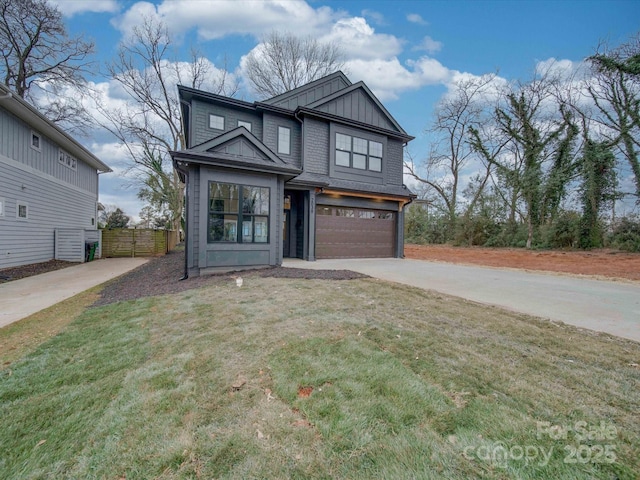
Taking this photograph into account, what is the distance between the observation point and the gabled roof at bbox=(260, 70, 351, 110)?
11688 mm

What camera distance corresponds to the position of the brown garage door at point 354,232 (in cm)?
1128

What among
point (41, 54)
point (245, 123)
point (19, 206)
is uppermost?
point (41, 54)

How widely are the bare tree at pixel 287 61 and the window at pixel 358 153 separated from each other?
11.2 meters

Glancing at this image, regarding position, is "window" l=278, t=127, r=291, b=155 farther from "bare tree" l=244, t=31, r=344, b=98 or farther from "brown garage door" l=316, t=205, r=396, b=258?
"bare tree" l=244, t=31, r=344, b=98

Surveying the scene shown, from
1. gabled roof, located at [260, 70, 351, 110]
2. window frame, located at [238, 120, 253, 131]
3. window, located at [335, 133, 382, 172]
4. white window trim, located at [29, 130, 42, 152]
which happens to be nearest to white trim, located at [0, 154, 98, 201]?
white window trim, located at [29, 130, 42, 152]

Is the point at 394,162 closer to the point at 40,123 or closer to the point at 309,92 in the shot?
the point at 309,92

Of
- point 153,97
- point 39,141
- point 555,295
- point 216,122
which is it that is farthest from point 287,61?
point 555,295

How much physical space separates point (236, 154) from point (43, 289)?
5.44 m

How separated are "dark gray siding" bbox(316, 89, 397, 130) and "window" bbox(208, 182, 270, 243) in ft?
19.9

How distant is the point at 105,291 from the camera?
611cm

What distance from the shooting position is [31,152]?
10070mm

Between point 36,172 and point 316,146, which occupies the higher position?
point 316,146

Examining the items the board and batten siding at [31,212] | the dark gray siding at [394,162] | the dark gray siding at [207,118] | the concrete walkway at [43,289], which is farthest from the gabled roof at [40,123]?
the dark gray siding at [394,162]

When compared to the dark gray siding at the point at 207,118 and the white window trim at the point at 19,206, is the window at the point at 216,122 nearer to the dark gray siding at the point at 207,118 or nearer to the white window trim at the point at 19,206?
the dark gray siding at the point at 207,118
